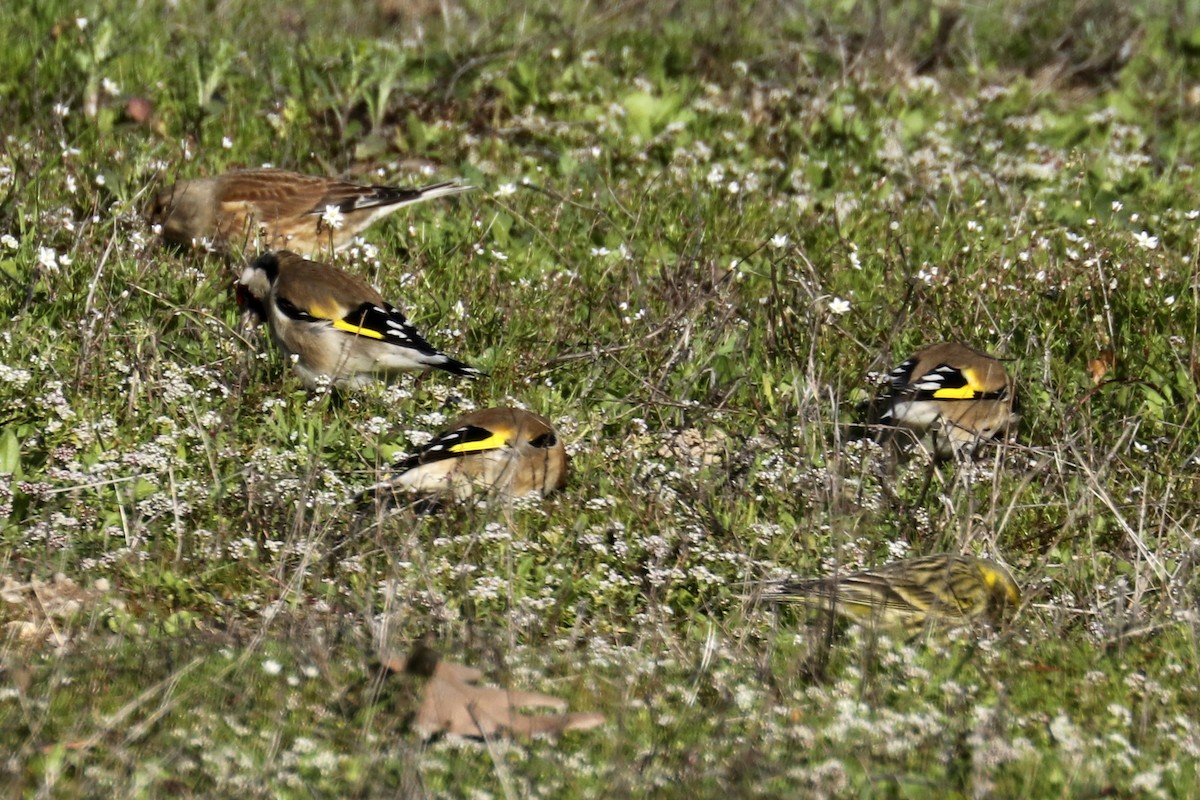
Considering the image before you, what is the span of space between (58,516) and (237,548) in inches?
24.8

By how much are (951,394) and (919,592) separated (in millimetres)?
1717

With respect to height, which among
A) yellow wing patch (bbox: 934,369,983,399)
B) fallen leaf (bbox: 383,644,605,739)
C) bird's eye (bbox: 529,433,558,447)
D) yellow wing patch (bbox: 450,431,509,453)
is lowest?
bird's eye (bbox: 529,433,558,447)

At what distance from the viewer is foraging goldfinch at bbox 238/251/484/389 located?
698cm

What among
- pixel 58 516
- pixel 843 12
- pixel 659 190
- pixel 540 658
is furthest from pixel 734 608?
pixel 843 12

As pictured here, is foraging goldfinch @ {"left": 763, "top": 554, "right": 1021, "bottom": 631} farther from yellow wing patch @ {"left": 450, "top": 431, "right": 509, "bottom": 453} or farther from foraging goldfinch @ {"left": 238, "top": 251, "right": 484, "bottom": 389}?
foraging goldfinch @ {"left": 238, "top": 251, "right": 484, "bottom": 389}

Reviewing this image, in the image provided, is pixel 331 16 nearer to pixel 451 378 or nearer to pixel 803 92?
pixel 803 92

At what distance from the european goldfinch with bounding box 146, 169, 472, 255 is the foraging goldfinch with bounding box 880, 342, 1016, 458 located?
293 centimetres

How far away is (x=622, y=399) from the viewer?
22.0 feet

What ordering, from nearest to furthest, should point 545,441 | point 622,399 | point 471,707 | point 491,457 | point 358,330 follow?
point 471,707 < point 491,457 < point 545,441 < point 622,399 < point 358,330

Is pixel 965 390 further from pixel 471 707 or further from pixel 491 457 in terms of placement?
pixel 471 707

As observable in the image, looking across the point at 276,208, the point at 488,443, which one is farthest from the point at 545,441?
the point at 276,208

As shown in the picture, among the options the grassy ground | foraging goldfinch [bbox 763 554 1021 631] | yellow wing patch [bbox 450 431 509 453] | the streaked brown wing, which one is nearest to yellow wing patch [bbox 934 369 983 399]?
the grassy ground

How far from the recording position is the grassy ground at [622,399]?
13.7 ft

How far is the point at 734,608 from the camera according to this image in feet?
17.6
